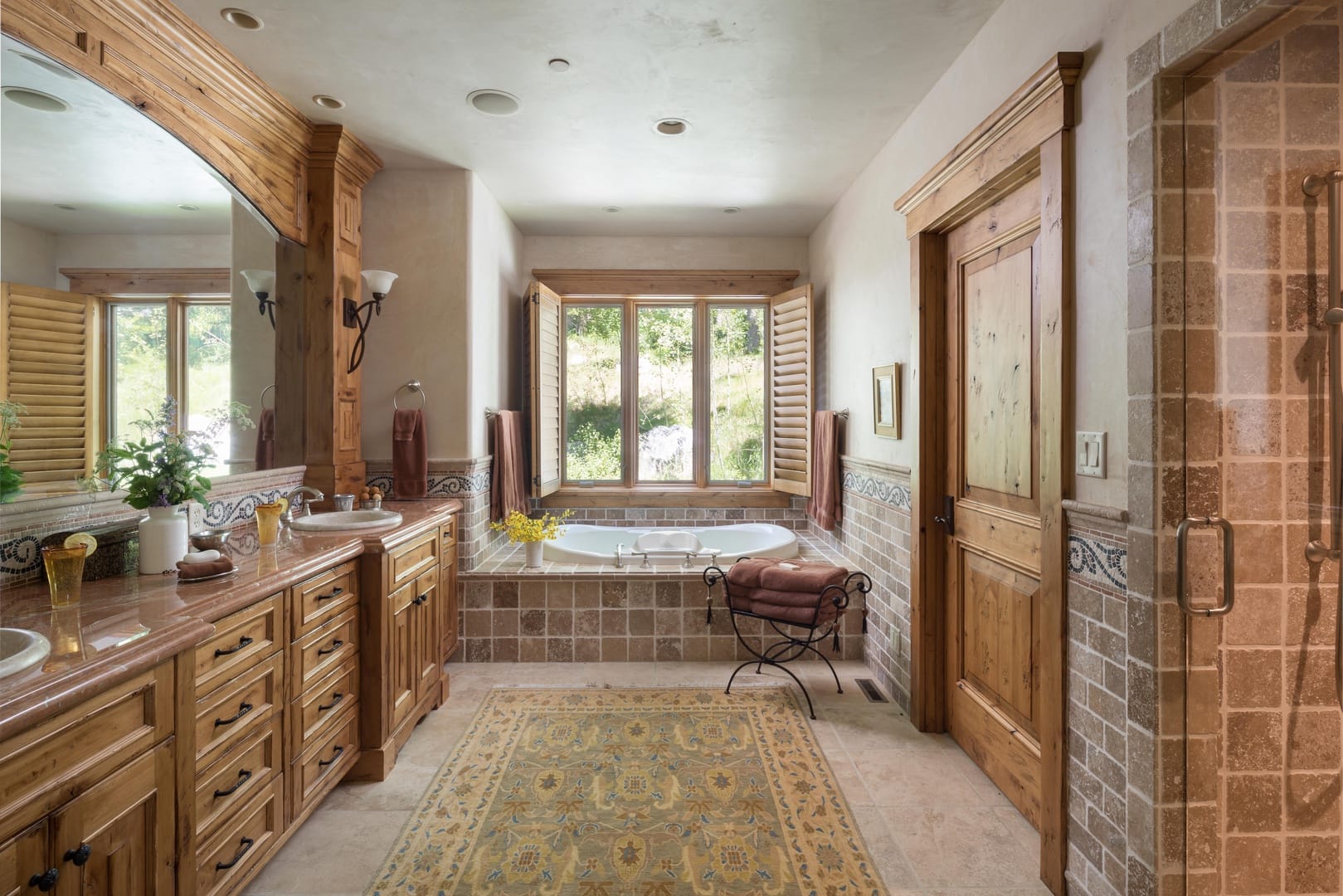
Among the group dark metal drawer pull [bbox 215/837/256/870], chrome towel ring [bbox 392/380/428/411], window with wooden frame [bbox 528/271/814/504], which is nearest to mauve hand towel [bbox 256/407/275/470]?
chrome towel ring [bbox 392/380/428/411]

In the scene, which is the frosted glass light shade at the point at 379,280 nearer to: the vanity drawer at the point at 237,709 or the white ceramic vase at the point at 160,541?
the white ceramic vase at the point at 160,541

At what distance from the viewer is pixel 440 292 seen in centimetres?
340

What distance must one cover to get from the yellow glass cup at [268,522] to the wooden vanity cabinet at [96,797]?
90 cm

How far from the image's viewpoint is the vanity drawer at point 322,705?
1.92 meters

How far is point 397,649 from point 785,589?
163 cm

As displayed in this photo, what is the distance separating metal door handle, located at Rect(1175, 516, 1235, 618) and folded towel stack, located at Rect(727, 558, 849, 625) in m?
1.60

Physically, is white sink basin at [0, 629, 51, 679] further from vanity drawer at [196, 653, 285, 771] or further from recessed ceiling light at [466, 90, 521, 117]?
recessed ceiling light at [466, 90, 521, 117]

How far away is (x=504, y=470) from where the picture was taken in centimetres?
380

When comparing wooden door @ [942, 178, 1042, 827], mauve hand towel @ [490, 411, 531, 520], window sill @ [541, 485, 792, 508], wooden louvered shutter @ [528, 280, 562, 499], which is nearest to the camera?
wooden door @ [942, 178, 1042, 827]

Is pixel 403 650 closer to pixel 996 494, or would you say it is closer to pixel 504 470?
pixel 504 470

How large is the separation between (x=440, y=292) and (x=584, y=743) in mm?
2253

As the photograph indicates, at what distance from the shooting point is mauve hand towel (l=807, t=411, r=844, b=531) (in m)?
3.94

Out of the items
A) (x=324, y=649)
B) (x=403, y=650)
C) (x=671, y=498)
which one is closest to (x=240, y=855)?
(x=324, y=649)

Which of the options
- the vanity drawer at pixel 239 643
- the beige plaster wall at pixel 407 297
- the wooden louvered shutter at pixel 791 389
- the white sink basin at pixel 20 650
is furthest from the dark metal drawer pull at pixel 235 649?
the wooden louvered shutter at pixel 791 389
